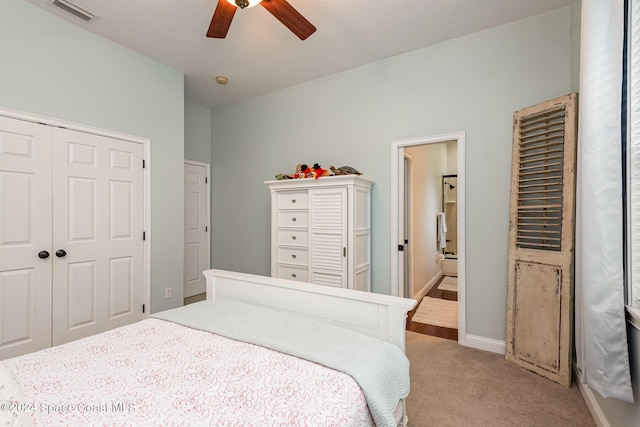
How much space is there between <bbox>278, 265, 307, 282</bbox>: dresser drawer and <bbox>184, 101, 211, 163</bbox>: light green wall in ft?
7.57

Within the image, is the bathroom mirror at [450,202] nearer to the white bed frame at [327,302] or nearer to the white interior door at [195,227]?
the white interior door at [195,227]

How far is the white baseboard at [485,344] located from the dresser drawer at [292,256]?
5.77ft

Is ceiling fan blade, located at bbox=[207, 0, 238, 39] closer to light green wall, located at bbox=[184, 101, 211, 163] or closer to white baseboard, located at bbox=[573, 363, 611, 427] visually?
light green wall, located at bbox=[184, 101, 211, 163]

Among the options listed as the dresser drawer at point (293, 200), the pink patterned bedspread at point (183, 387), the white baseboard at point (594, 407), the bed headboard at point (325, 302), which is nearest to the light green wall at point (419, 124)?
the dresser drawer at point (293, 200)

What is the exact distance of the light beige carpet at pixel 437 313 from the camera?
3.41 metres

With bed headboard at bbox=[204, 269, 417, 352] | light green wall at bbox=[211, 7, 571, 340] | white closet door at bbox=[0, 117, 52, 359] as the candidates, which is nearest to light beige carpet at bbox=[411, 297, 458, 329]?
light green wall at bbox=[211, 7, 571, 340]

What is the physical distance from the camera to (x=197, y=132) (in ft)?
14.7

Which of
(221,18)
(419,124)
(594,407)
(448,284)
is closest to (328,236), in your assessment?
(419,124)

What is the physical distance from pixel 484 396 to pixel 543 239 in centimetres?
125

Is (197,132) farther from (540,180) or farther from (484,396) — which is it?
(484,396)

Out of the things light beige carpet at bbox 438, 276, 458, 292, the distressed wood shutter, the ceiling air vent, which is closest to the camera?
the distressed wood shutter

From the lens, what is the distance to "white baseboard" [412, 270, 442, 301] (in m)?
4.28

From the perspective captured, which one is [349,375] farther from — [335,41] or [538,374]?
[335,41]

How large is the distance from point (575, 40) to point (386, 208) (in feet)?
6.68
